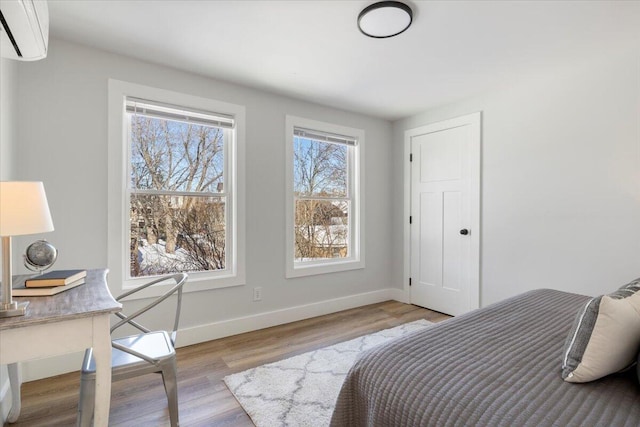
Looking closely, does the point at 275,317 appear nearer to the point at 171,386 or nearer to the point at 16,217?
the point at 171,386

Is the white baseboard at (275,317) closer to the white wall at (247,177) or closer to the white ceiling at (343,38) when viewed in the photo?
the white wall at (247,177)

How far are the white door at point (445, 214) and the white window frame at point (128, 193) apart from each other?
210 cm

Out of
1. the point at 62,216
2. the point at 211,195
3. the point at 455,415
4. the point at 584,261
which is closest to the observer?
the point at 455,415

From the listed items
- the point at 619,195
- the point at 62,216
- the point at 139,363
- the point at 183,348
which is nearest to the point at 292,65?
the point at 62,216

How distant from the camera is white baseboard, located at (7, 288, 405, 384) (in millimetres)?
2154

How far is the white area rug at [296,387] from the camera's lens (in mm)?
1721

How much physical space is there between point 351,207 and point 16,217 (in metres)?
3.11

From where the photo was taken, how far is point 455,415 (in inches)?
33.3

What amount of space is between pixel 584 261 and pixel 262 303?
280 centimetres

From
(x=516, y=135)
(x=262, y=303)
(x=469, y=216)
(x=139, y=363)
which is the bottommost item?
(x=262, y=303)

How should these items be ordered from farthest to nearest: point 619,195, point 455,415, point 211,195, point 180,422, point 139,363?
point 211,195, point 619,195, point 180,422, point 139,363, point 455,415

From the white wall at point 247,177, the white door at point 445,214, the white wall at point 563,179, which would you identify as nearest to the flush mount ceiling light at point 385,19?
the white wall at point 247,177

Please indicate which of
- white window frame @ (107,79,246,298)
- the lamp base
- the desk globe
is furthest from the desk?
white window frame @ (107,79,246,298)

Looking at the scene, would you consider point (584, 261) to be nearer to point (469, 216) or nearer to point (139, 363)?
point (469, 216)
